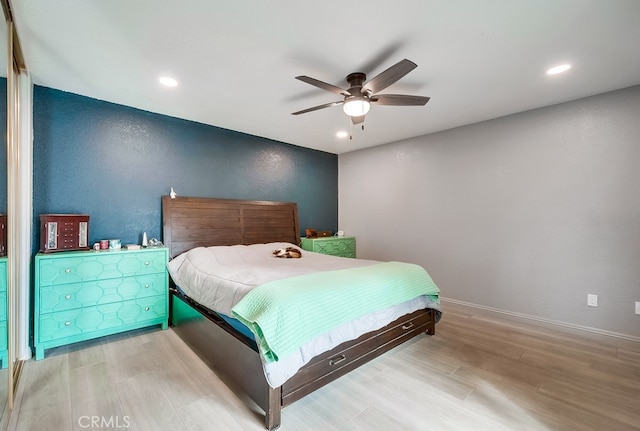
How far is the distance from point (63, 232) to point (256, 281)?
1.96 m

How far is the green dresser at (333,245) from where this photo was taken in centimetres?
450

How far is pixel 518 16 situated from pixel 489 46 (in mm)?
293

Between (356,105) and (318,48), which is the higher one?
(318,48)

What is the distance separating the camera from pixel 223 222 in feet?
12.5

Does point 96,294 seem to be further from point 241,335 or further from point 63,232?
point 241,335

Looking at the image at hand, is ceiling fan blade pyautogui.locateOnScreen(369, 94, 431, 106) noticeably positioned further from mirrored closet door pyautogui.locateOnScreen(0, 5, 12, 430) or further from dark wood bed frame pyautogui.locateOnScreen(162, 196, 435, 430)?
mirrored closet door pyautogui.locateOnScreen(0, 5, 12, 430)

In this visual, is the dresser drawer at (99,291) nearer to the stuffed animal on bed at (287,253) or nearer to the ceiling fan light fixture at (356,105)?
the stuffed animal on bed at (287,253)

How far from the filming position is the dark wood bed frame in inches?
69.7

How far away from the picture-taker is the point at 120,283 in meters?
2.74

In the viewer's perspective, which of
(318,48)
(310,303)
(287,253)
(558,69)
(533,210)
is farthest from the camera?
(287,253)

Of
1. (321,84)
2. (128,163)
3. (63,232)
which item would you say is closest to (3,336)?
(63,232)

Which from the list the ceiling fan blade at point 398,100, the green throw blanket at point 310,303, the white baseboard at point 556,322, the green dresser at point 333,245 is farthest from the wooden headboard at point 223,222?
the white baseboard at point 556,322

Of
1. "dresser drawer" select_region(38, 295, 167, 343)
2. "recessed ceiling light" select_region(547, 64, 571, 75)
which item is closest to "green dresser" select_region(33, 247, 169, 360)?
"dresser drawer" select_region(38, 295, 167, 343)

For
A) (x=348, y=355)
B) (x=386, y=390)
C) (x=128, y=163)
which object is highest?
(x=128, y=163)
